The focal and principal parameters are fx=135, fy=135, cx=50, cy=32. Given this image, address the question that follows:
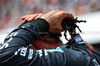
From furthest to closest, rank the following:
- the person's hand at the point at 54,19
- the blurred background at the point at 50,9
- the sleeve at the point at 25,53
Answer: the blurred background at the point at 50,9
the person's hand at the point at 54,19
the sleeve at the point at 25,53

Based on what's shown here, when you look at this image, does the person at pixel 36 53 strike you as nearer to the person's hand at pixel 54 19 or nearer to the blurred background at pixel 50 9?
the person's hand at pixel 54 19

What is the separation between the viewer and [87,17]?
1.94 meters

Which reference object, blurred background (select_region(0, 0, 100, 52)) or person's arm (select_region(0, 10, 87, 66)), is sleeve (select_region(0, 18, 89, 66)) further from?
blurred background (select_region(0, 0, 100, 52))

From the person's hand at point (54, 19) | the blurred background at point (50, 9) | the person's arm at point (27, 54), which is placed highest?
the blurred background at point (50, 9)

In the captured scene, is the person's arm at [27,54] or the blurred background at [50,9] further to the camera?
the blurred background at [50,9]

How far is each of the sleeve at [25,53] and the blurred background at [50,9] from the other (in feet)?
3.63

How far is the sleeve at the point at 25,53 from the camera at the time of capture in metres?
0.43

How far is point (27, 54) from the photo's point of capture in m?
0.46

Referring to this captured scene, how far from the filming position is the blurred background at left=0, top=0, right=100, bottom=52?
1771 mm

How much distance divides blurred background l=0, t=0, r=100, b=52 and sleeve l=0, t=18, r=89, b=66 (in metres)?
1.11

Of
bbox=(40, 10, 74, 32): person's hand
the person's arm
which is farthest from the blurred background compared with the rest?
the person's arm

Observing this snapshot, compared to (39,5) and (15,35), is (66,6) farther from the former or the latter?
Answer: (15,35)

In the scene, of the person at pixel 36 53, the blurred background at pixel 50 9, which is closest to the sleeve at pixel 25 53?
the person at pixel 36 53

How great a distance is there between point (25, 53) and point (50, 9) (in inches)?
67.6
